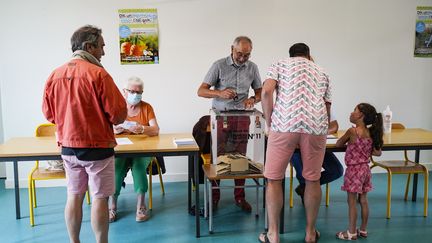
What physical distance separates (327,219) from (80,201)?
210 centimetres

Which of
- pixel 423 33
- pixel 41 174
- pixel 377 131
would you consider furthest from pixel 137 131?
pixel 423 33

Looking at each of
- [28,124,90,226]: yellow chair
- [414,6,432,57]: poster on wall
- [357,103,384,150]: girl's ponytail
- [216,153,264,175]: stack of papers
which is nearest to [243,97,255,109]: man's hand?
[216,153,264,175]: stack of papers

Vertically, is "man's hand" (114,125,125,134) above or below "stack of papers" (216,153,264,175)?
above

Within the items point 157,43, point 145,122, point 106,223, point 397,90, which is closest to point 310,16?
point 397,90

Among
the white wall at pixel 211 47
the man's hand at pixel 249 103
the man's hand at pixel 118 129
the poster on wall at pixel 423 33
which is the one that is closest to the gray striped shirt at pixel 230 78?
the man's hand at pixel 249 103

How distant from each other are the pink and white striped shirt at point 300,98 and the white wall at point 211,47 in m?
1.92

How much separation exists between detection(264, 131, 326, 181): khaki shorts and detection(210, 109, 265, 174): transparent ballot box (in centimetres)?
24

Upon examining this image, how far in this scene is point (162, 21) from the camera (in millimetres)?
4375

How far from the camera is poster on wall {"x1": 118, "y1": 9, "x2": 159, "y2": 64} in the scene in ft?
14.2

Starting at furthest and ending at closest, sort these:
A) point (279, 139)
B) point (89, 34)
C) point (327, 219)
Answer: point (327, 219)
point (279, 139)
point (89, 34)

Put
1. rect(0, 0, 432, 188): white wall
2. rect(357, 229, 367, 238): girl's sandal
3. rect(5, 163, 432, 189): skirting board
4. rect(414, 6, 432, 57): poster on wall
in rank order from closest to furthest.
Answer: rect(357, 229, 367, 238): girl's sandal < rect(0, 0, 432, 188): white wall < rect(5, 163, 432, 189): skirting board < rect(414, 6, 432, 57): poster on wall

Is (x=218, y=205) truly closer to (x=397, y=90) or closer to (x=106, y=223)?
(x=106, y=223)

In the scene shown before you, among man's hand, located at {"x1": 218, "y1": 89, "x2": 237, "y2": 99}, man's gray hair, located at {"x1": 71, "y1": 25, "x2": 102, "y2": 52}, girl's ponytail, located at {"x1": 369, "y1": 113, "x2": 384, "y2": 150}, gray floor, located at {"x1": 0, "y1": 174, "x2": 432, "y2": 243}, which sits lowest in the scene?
gray floor, located at {"x1": 0, "y1": 174, "x2": 432, "y2": 243}

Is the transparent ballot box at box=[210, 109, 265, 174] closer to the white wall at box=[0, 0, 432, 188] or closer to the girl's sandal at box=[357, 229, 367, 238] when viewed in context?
the girl's sandal at box=[357, 229, 367, 238]
